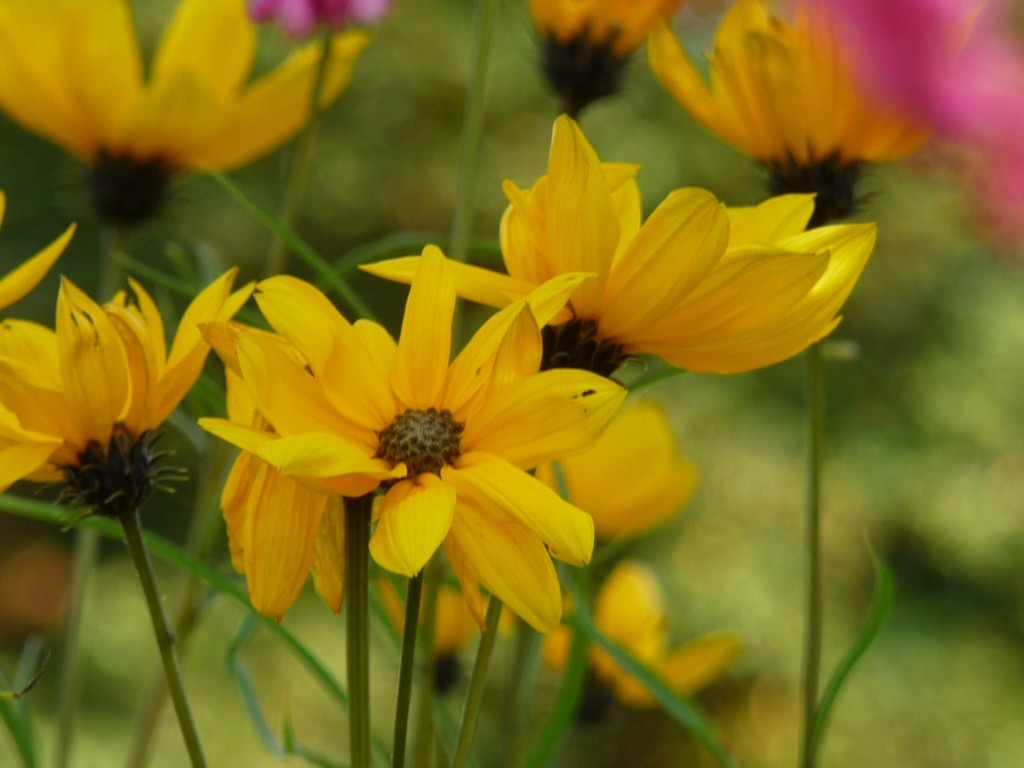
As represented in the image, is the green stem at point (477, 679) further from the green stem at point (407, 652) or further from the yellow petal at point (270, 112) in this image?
the yellow petal at point (270, 112)

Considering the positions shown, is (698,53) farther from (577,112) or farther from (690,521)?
(690,521)

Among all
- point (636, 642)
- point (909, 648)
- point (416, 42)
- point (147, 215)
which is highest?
point (147, 215)

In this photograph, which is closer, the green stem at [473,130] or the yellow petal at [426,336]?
the yellow petal at [426,336]

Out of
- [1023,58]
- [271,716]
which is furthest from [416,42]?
[1023,58]

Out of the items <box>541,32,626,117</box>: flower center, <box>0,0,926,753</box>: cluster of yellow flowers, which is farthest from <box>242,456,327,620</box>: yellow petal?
<box>541,32,626,117</box>: flower center

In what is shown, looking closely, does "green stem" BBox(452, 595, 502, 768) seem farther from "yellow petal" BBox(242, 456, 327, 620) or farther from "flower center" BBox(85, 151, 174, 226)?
"flower center" BBox(85, 151, 174, 226)

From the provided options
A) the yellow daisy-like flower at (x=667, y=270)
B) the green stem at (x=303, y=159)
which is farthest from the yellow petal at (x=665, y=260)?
the green stem at (x=303, y=159)

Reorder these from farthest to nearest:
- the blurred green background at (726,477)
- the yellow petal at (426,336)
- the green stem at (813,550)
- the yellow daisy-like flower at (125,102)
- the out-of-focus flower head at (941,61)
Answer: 1. the blurred green background at (726,477)
2. the yellow daisy-like flower at (125,102)
3. the green stem at (813,550)
4. the yellow petal at (426,336)
5. the out-of-focus flower head at (941,61)
